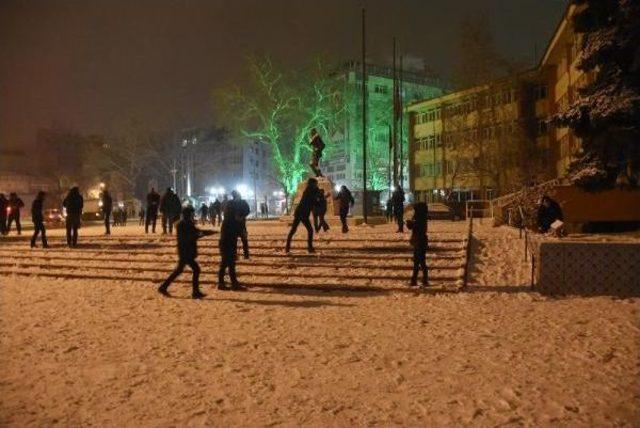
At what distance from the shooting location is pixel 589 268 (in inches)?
384

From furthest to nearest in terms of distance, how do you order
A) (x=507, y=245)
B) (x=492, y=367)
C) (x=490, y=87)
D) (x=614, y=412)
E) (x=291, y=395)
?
(x=490, y=87) < (x=507, y=245) < (x=492, y=367) < (x=291, y=395) < (x=614, y=412)

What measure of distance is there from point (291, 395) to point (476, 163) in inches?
1541

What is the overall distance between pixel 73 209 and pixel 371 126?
40918 millimetres

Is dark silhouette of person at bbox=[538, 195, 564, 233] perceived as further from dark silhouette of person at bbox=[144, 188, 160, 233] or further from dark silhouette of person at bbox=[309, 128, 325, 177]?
dark silhouette of person at bbox=[144, 188, 160, 233]

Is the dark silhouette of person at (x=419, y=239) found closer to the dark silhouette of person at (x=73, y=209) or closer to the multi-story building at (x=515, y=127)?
the dark silhouette of person at (x=73, y=209)

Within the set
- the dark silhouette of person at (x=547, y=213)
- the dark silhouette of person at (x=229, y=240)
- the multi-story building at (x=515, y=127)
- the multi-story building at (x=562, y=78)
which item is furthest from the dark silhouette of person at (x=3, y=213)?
the multi-story building at (x=562, y=78)

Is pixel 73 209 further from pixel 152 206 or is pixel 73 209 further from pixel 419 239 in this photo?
pixel 419 239

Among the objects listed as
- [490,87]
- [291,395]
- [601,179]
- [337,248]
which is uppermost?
[490,87]

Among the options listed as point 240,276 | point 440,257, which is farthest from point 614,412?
point 240,276

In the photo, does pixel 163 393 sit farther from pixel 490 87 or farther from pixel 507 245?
pixel 490 87

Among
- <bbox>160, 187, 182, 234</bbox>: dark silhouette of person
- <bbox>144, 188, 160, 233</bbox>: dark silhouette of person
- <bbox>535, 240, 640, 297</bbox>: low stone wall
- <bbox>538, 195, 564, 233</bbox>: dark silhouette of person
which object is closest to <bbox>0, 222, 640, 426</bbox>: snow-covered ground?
<bbox>535, 240, 640, 297</bbox>: low stone wall

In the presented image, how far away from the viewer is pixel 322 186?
917 inches

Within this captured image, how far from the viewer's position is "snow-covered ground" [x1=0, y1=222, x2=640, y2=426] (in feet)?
15.0

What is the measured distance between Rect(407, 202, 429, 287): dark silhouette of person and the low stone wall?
6.94ft
